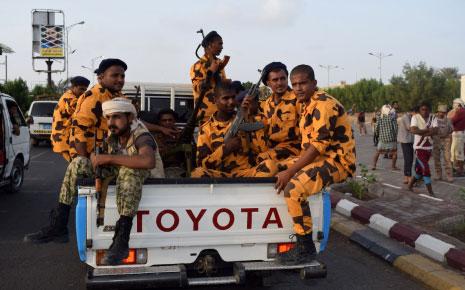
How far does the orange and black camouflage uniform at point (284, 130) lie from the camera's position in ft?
16.4

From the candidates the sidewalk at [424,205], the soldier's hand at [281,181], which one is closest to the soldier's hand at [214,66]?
the soldier's hand at [281,181]

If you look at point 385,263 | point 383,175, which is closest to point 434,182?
point 383,175

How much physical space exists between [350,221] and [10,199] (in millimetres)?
5967

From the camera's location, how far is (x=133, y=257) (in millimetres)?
3824

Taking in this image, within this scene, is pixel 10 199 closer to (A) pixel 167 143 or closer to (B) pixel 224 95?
(A) pixel 167 143

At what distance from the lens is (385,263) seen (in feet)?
18.5

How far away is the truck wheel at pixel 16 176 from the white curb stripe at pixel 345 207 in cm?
596

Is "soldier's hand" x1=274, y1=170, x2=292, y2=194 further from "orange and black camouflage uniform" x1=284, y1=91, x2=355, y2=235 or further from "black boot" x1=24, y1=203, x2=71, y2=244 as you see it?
"black boot" x1=24, y1=203, x2=71, y2=244

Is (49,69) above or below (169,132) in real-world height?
above

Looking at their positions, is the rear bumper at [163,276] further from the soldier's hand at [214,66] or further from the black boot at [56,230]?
the soldier's hand at [214,66]

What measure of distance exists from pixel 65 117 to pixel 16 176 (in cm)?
434

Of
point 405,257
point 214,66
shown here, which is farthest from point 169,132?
point 405,257

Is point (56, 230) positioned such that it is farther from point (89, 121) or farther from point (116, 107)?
point (116, 107)

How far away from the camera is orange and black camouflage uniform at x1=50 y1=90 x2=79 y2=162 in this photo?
6.00 m
